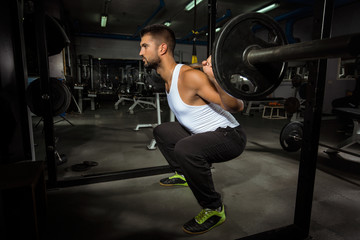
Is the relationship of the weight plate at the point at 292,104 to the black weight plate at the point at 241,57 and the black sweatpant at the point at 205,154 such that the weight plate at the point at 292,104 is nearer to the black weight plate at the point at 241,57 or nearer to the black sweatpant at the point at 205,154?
the black sweatpant at the point at 205,154

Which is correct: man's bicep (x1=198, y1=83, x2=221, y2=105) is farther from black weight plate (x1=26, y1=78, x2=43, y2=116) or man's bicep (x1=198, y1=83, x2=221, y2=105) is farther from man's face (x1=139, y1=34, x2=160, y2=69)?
black weight plate (x1=26, y1=78, x2=43, y2=116)

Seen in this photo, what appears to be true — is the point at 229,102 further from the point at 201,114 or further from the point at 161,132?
the point at 161,132

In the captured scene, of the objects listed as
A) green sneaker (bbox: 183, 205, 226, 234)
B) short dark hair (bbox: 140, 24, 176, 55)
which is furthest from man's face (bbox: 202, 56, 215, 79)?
green sneaker (bbox: 183, 205, 226, 234)

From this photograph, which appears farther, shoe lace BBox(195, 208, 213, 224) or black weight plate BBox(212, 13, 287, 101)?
shoe lace BBox(195, 208, 213, 224)

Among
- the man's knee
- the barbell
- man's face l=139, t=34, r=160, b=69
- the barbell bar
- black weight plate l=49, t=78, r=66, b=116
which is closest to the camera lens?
the barbell bar

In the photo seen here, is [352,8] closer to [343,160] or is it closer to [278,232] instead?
[343,160]

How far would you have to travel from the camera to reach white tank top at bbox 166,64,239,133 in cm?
122

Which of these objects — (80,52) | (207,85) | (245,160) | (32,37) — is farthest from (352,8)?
(80,52)

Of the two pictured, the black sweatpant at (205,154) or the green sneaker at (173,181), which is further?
the green sneaker at (173,181)

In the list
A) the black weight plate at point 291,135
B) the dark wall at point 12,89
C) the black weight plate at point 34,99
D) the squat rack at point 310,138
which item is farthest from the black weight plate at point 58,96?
the black weight plate at point 291,135

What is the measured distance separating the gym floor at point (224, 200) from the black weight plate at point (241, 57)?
0.79 m

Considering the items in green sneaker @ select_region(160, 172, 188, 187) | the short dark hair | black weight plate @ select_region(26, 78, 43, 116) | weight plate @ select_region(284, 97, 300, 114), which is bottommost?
green sneaker @ select_region(160, 172, 188, 187)

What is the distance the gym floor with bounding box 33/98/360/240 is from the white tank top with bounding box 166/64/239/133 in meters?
0.54

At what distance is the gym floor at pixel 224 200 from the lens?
1182 millimetres
